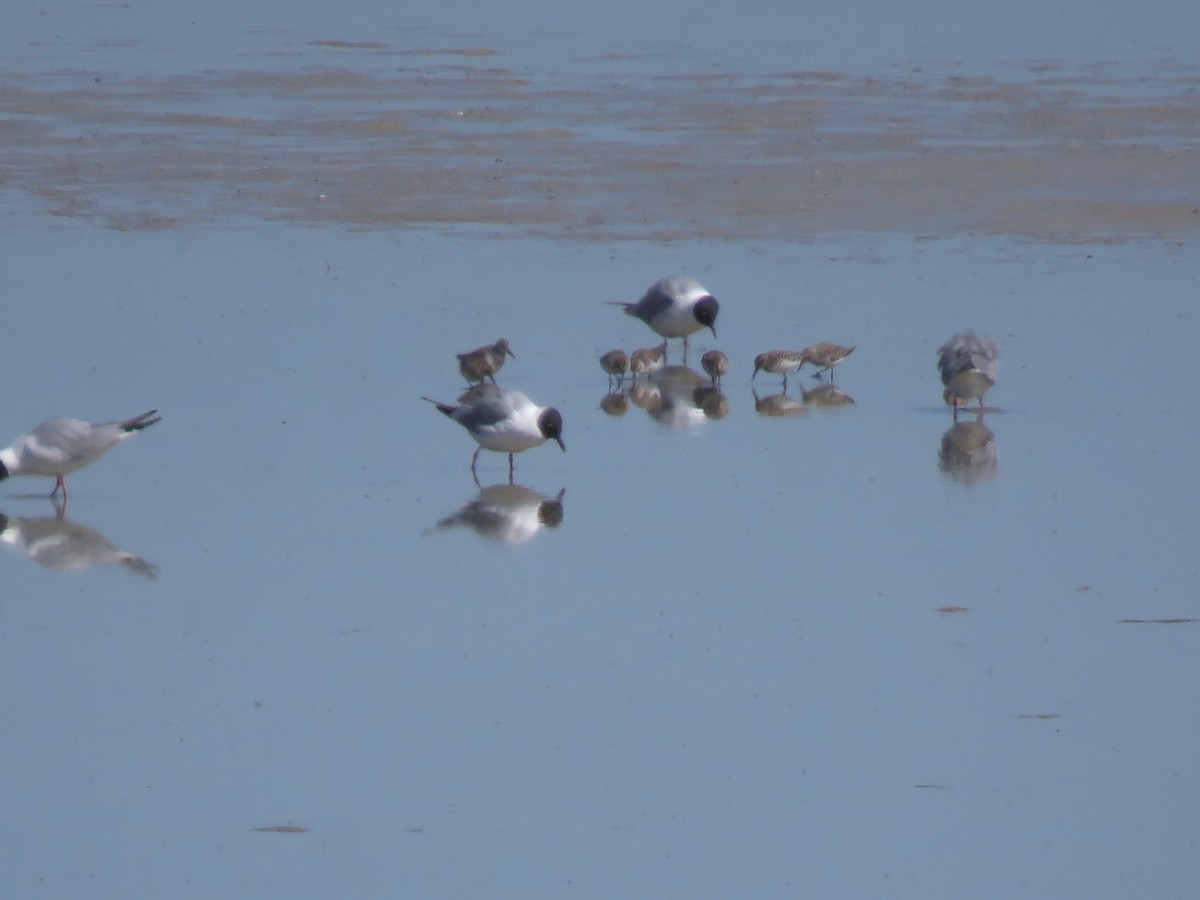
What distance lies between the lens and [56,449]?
10445mm

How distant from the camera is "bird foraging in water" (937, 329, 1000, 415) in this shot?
12.0m

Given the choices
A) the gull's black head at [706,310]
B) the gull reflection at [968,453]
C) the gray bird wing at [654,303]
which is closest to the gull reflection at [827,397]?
the gull reflection at [968,453]

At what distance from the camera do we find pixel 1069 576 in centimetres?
928

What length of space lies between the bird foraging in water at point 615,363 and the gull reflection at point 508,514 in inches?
91.5

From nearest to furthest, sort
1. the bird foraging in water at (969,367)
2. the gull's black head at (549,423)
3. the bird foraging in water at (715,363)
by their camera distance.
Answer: the gull's black head at (549,423) < the bird foraging in water at (969,367) < the bird foraging in water at (715,363)

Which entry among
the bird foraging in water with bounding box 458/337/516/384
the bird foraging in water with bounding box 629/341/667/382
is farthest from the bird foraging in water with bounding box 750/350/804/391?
the bird foraging in water with bounding box 458/337/516/384

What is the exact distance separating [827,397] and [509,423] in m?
2.65

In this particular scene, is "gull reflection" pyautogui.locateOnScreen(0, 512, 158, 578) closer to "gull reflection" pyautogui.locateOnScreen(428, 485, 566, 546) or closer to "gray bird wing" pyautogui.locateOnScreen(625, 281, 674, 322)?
"gull reflection" pyautogui.locateOnScreen(428, 485, 566, 546)

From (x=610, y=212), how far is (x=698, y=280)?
303 centimetres

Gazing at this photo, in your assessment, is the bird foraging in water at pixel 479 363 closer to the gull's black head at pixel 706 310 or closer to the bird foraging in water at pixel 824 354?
the bird foraging in water at pixel 824 354

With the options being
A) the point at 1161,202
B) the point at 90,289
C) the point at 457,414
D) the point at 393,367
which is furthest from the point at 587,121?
the point at 457,414

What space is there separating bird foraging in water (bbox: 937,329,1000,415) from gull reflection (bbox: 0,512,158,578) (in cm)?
479

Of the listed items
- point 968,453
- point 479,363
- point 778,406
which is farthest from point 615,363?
point 968,453

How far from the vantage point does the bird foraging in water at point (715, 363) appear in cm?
1325
